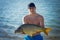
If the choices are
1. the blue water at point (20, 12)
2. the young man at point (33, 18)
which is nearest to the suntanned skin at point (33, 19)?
the young man at point (33, 18)

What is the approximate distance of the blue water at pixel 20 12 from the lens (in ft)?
15.9

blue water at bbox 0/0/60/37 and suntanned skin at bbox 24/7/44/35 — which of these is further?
blue water at bbox 0/0/60/37

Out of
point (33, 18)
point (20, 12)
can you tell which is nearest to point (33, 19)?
point (33, 18)

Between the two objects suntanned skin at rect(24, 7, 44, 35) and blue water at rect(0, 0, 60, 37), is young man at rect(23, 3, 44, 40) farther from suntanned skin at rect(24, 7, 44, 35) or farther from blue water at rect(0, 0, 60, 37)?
blue water at rect(0, 0, 60, 37)

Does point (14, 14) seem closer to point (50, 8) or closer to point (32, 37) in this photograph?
point (50, 8)

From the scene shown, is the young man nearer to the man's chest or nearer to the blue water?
the man's chest

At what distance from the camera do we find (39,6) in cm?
636

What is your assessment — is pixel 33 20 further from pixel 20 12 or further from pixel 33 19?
pixel 20 12

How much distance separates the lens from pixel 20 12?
19.6 ft

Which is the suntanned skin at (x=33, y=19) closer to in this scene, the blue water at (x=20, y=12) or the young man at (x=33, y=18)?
the young man at (x=33, y=18)

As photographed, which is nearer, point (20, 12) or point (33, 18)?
point (33, 18)

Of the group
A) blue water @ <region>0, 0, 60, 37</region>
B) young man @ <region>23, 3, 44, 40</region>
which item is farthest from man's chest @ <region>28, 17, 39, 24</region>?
blue water @ <region>0, 0, 60, 37</region>

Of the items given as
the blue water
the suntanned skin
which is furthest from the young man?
the blue water

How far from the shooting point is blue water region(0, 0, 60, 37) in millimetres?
4850
